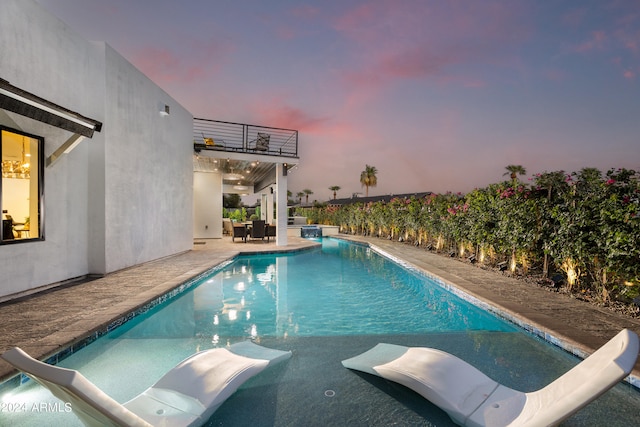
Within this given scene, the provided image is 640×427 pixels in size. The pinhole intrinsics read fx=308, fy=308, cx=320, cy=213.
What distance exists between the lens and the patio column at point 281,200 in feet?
41.9

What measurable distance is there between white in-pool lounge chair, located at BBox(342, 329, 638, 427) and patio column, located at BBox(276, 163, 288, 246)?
387 inches

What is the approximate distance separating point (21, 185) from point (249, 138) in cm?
821

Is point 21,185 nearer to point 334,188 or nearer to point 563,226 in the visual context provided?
point 563,226

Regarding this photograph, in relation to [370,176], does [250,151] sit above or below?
below

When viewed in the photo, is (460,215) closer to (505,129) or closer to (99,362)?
(99,362)

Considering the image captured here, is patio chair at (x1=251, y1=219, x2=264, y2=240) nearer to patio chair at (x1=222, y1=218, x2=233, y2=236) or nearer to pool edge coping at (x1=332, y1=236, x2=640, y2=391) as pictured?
patio chair at (x1=222, y1=218, x2=233, y2=236)

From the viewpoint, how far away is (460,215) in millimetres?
9617

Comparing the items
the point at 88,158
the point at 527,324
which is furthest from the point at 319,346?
the point at 88,158

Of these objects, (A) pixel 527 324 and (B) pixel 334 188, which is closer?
(A) pixel 527 324

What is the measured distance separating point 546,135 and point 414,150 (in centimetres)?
1079

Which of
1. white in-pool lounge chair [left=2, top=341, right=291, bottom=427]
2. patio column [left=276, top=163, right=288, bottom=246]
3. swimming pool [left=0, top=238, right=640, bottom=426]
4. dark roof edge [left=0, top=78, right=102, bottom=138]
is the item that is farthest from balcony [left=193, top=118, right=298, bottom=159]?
white in-pool lounge chair [left=2, top=341, right=291, bottom=427]

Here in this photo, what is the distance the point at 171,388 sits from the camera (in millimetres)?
2465

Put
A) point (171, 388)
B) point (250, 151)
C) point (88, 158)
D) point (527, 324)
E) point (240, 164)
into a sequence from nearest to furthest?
point (171, 388), point (527, 324), point (88, 158), point (250, 151), point (240, 164)

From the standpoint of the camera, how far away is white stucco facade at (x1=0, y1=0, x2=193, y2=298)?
5.07m
